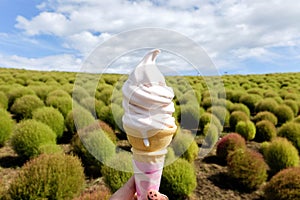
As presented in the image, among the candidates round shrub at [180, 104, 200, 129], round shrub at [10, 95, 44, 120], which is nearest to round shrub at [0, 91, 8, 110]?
round shrub at [10, 95, 44, 120]

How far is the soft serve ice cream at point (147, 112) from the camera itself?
1.81 m

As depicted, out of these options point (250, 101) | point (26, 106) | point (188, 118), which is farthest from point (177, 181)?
point (250, 101)

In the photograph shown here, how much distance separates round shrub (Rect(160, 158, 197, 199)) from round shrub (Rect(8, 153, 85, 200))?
5.07 feet

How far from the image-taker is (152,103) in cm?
181

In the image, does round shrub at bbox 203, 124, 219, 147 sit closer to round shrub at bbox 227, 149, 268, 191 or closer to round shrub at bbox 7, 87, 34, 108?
round shrub at bbox 227, 149, 268, 191

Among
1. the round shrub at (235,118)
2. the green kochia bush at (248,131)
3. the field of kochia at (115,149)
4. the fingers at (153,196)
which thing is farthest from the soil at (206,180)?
the round shrub at (235,118)

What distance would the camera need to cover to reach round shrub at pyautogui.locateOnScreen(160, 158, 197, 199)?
5398mm

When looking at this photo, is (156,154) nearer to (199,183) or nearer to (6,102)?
(199,183)

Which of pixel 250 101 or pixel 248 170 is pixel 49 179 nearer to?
pixel 248 170

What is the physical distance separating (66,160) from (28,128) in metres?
2.69

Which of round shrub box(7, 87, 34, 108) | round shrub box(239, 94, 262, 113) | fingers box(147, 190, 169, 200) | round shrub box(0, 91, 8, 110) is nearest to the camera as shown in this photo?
fingers box(147, 190, 169, 200)

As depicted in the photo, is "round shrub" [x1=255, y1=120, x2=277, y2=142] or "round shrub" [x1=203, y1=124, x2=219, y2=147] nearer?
"round shrub" [x1=203, y1=124, x2=219, y2=147]

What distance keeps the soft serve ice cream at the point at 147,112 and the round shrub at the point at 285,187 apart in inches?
162

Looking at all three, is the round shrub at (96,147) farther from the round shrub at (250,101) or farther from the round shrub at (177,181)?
the round shrub at (250,101)
